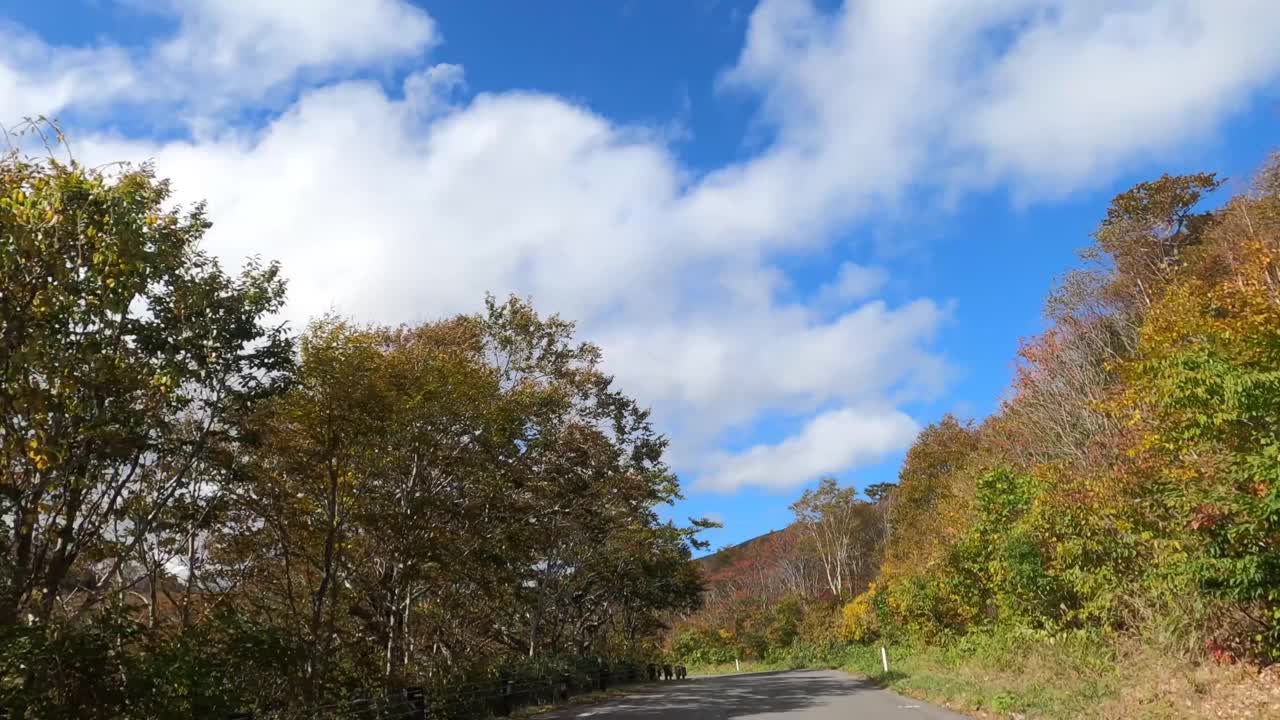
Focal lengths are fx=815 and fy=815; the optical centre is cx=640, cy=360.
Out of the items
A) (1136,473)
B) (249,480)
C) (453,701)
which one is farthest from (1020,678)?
(249,480)

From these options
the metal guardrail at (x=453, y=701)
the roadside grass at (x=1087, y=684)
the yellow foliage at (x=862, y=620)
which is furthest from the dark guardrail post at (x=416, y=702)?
the yellow foliage at (x=862, y=620)

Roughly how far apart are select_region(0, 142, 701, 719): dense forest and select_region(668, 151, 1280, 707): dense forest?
11838 mm

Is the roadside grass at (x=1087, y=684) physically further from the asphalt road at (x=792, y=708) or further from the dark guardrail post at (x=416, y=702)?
the dark guardrail post at (x=416, y=702)

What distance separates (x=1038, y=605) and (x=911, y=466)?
32304mm

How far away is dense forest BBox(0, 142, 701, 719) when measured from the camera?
9.02m

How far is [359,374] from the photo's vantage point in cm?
1537

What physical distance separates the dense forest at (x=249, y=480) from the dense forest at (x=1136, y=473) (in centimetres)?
1184

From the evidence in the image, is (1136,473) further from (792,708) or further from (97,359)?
(97,359)

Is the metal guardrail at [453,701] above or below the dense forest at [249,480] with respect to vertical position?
below

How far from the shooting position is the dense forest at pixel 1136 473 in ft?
36.9

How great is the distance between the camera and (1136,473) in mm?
14625

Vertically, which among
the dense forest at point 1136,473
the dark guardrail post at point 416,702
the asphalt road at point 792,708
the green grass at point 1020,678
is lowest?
the asphalt road at point 792,708

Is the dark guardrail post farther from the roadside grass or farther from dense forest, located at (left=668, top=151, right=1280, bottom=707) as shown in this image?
dense forest, located at (left=668, top=151, right=1280, bottom=707)

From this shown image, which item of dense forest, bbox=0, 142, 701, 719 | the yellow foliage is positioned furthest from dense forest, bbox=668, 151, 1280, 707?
dense forest, bbox=0, 142, 701, 719
